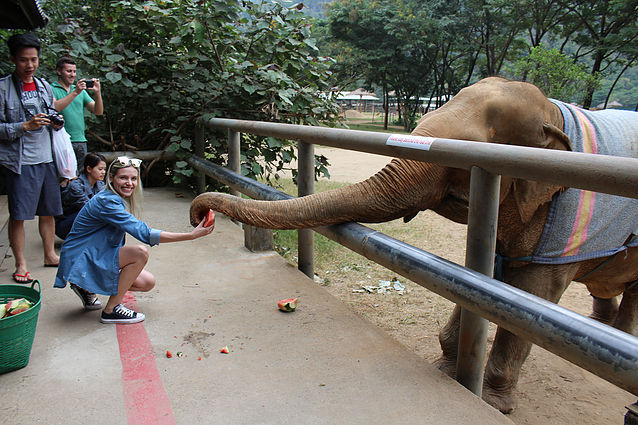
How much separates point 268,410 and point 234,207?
3.72ft

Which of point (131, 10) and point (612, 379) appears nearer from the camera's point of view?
point (612, 379)

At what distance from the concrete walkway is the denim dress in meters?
0.27

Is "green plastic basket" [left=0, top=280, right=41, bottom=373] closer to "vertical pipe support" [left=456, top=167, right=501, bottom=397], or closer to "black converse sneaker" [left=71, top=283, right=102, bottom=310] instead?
"black converse sneaker" [left=71, top=283, right=102, bottom=310]

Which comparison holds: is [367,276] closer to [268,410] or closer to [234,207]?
[234,207]

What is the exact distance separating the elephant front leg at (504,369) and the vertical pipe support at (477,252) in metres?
0.50

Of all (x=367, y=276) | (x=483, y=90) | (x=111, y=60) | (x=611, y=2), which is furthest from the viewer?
(x=611, y=2)

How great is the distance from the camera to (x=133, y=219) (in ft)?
9.77

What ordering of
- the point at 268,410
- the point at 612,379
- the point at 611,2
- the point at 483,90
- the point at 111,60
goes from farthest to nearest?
the point at 611,2 → the point at 111,60 → the point at 483,90 → the point at 268,410 → the point at 612,379

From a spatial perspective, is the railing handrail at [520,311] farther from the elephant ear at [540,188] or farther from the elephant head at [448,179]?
the elephant ear at [540,188]

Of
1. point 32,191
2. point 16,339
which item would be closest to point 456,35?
point 32,191

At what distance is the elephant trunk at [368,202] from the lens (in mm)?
2652

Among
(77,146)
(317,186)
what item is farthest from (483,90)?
(317,186)

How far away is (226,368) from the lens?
101 inches

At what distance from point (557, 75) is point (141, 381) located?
64.5 feet
